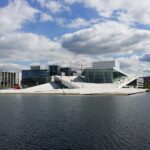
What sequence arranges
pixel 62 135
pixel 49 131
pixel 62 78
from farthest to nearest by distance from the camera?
pixel 62 78 < pixel 49 131 < pixel 62 135

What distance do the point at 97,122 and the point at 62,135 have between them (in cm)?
876

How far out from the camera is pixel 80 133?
2770 centimetres

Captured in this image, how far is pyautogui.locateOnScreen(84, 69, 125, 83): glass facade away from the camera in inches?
5477

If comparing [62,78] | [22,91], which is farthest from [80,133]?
[62,78]

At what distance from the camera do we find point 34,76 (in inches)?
7594

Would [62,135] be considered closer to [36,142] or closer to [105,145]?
[36,142]

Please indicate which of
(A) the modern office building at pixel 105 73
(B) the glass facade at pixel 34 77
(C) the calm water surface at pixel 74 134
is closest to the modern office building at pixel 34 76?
(B) the glass facade at pixel 34 77

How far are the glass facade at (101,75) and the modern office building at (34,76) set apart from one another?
52.4m

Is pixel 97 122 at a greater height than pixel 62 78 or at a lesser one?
lesser

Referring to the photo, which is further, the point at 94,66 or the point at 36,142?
the point at 94,66

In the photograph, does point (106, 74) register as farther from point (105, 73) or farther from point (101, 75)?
point (101, 75)

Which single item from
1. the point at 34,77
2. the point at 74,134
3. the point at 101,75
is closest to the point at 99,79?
the point at 101,75

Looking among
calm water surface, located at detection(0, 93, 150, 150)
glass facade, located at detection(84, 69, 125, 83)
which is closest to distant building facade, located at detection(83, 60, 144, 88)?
glass facade, located at detection(84, 69, 125, 83)

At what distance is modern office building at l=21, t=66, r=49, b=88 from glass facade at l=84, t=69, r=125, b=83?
52436 millimetres
